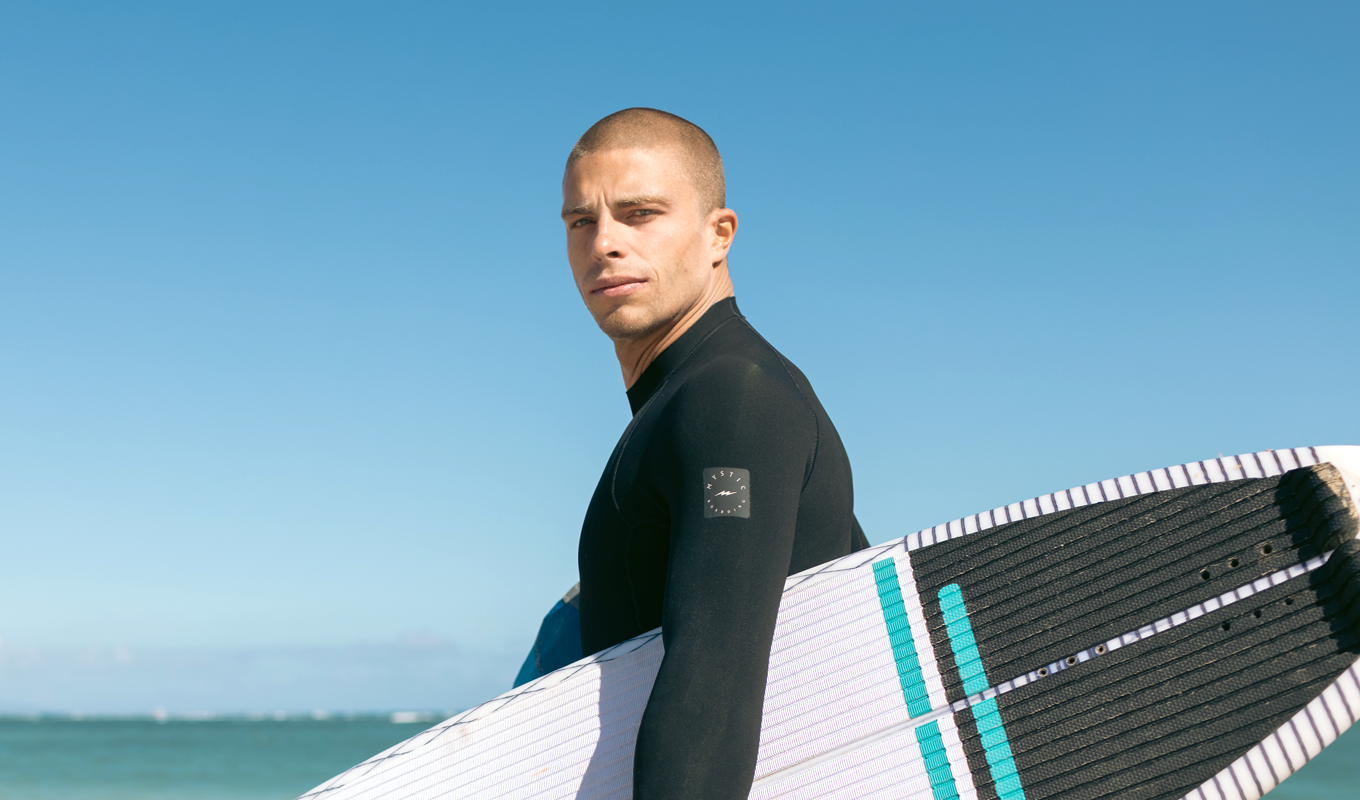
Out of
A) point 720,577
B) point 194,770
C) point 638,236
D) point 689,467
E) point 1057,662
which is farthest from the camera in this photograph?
point 194,770

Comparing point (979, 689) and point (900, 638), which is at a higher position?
point (900, 638)

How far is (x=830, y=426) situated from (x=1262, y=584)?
823 millimetres

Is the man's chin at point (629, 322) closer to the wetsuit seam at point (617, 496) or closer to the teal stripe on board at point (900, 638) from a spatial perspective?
the wetsuit seam at point (617, 496)

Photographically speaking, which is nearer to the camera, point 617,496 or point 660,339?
point 617,496

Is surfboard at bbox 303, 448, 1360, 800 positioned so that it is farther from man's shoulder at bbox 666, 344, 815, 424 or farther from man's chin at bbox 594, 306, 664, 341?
man's chin at bbox 594, 306, 664, 341

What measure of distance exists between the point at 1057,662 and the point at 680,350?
3.04 ft

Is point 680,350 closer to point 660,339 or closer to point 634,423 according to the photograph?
point 660,339

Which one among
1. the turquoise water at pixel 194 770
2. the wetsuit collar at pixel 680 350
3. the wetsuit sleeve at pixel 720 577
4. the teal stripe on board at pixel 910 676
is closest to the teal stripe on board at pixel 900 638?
the teal stripe on board at pixel 910 676

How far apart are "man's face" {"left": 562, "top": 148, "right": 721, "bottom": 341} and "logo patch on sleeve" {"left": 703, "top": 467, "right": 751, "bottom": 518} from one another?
585 mm

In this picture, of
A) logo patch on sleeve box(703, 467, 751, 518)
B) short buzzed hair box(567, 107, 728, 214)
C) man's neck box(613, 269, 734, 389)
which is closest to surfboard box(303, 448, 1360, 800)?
logo patch on sleeve box(703, 467, 751, 518)

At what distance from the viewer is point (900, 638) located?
194 centimetres

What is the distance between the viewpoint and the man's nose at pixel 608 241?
77.0 inches

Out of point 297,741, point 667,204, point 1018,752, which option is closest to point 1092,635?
point 1018,752

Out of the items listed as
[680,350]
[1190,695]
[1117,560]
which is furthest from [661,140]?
[1190,695]
